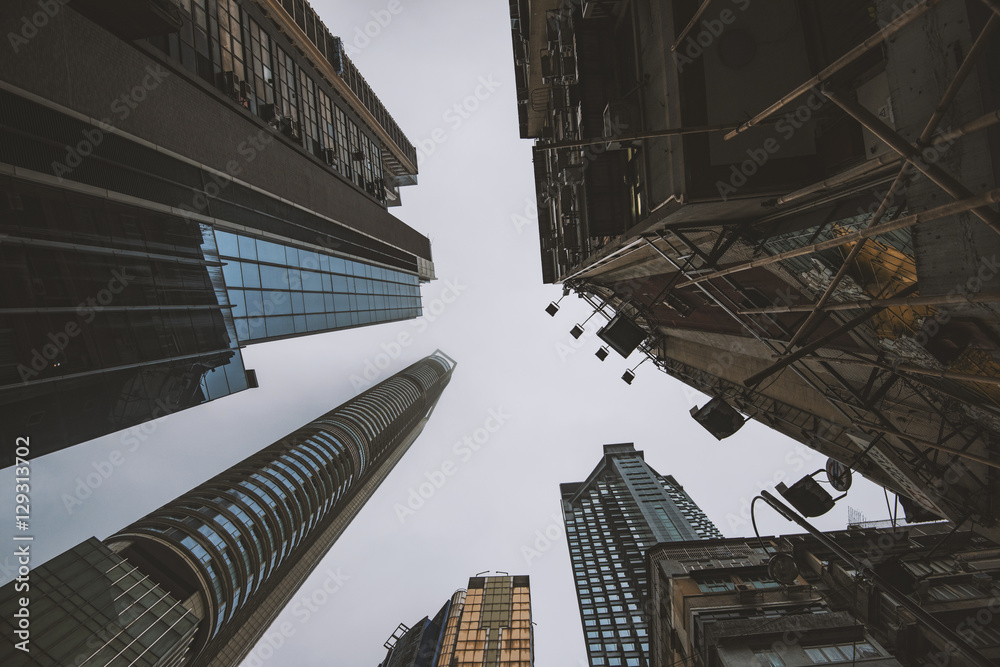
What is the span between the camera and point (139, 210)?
14148mm

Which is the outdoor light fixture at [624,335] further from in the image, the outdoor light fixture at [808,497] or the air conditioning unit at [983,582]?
the air conditioning unit at [983,582]

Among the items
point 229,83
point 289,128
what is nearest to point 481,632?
point 289,128

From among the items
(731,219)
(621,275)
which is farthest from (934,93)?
(621,275)

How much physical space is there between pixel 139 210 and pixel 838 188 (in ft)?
62.9

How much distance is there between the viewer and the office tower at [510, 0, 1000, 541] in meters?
4.19

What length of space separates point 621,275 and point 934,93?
15.0 metres

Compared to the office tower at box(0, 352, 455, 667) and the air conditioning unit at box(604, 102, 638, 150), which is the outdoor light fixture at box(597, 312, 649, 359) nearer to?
the air conditioning unit at box(604, 102, 638, 150)

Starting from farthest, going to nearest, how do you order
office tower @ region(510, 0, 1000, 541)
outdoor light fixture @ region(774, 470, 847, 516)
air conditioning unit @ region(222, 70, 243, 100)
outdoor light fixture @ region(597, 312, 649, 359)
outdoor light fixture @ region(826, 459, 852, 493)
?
air conditioning unit @ region(222, 70, 243, 100) < outdoor light fixture @ region(597, 312, 649, 359) < outdoor light fixture @ region(826, 459, 852, 493) < outdoor light fixture @ region(774, 470, 847, 516) < office tower @ region(510, 0, 1000, 541)

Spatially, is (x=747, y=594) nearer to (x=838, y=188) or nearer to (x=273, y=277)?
(x=838, y=188)

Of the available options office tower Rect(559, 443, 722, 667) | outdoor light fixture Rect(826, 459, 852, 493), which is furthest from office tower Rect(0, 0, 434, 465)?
office tower Rect(559, 443, 722, 667)

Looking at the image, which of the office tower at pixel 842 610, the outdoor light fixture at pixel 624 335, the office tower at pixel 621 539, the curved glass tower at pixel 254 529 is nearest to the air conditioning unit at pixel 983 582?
the office tower at pixel 842 610

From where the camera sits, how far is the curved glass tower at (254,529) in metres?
33.6

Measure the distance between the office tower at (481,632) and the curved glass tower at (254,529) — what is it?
23.2 metres

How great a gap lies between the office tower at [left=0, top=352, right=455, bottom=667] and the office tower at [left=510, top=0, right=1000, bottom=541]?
95.7ft
